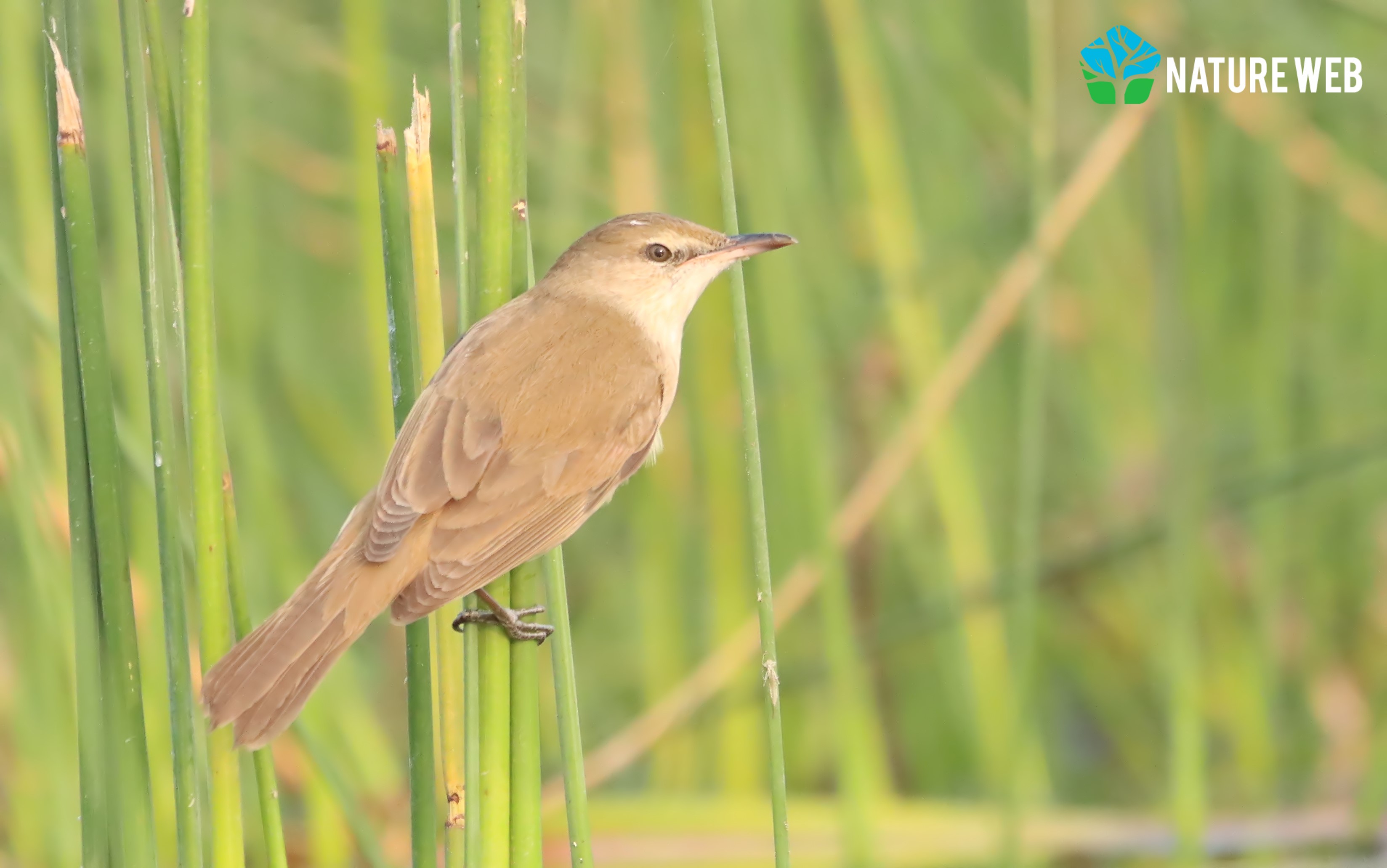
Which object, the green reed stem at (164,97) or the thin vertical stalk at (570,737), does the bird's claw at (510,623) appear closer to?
the thin vertical stalk at (570,737)

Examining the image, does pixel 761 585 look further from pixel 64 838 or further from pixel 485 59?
pixel 64 838

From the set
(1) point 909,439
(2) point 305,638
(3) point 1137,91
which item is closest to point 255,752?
(2) point 305,638

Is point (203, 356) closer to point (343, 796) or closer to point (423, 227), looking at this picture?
point (423, 227)

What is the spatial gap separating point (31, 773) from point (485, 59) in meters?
2.15

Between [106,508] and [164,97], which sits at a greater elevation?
[164,97]

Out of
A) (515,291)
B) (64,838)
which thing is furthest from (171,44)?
(515,291)

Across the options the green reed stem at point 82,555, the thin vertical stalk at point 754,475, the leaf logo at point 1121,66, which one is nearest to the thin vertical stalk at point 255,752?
the green reed stem at point 82,555

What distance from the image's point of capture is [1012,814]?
237cm

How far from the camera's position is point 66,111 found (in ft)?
4.56

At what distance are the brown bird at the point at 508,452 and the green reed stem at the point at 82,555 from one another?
0.13m

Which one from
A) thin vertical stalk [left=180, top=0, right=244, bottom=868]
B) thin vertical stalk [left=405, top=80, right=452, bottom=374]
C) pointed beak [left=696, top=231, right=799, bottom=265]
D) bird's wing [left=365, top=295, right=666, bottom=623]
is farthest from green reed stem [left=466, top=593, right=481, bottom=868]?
pointed beak [left=696, top=231, right=799, bottom=265]

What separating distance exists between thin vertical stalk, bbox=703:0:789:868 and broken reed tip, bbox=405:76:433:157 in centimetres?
36

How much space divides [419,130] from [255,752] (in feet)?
2.47

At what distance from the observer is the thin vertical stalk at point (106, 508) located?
4.47ft
